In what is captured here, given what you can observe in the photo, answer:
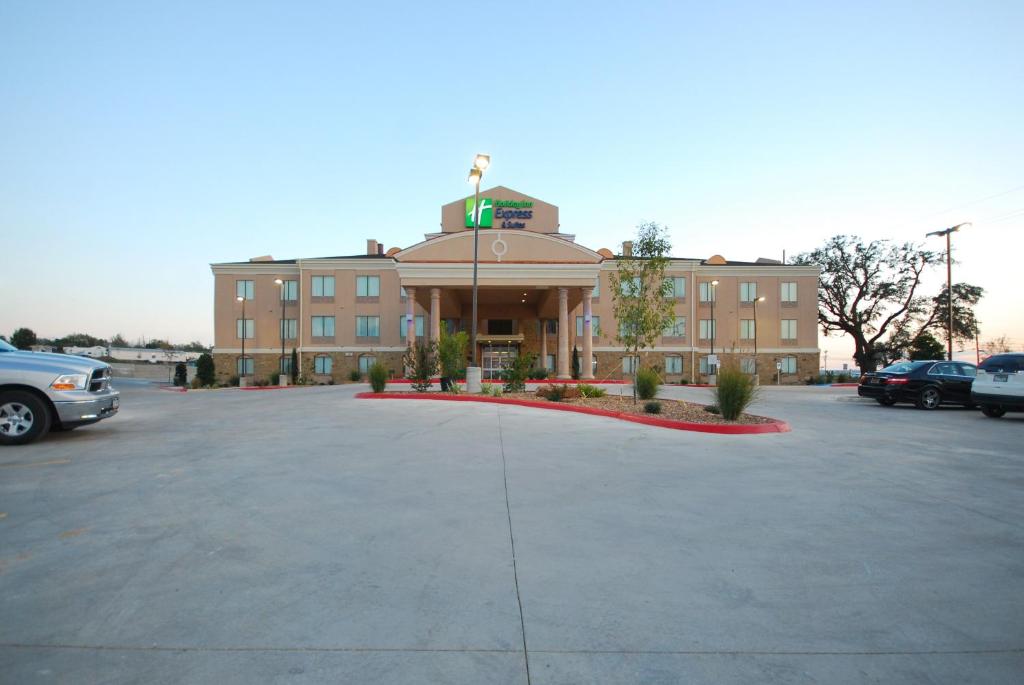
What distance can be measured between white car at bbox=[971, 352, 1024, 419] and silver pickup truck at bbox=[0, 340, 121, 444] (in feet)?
63.5

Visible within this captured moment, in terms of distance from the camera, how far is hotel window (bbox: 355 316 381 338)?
4506 centimetres

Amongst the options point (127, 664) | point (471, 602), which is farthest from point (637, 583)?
point (127, 664)

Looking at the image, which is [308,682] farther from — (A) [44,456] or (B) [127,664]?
(A) [44,456]

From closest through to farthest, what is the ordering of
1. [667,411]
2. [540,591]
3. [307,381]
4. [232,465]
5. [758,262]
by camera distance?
[540,591]
[232,465]
[667,411]
[307,381]
[758,262]

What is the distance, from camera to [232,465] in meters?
7.27

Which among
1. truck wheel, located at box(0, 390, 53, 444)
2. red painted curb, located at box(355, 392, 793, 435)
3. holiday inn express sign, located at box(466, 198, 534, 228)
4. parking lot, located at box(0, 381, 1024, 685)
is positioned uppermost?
holiday inn express sign, located at box(466, 198, 534, 228)

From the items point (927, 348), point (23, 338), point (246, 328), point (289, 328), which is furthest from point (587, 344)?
point (23, 338)

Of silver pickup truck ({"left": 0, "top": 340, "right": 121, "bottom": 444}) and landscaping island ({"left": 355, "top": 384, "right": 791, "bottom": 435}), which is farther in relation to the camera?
landscaping island ({"left": 355, "top": 384, "right": 791, "bottom": 435})

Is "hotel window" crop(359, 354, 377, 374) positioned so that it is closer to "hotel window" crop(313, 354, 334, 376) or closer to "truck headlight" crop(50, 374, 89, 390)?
"hotel window" crop(313, 354, 334, 376)

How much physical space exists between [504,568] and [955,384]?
19.2m

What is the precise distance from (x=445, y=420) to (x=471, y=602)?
8.90m

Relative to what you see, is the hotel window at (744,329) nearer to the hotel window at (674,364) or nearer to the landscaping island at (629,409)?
the hotel window at (674,364)

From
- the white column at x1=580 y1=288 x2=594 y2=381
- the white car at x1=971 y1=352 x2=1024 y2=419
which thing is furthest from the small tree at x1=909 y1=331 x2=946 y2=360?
the white car at x1=971 y1=352 x2=1024 y2=419

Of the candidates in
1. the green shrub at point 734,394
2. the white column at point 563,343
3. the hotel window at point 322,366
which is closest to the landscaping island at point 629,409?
the green shrub at point 734,394
